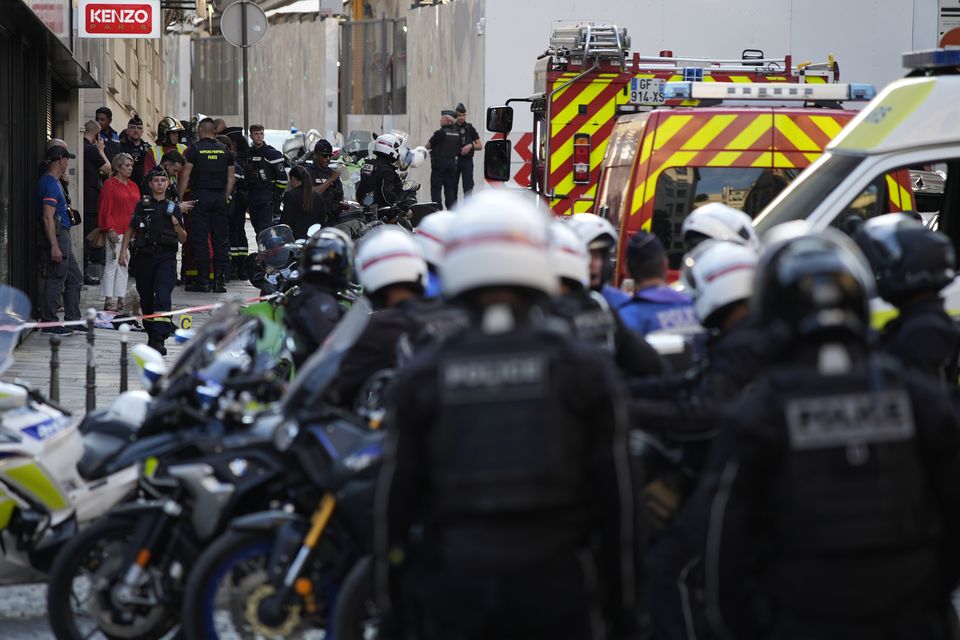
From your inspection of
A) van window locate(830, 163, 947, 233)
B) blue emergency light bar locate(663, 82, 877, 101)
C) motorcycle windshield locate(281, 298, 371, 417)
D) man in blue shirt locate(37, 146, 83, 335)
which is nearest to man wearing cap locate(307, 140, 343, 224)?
man in blue shirt locate(37, 146, 83, 335)

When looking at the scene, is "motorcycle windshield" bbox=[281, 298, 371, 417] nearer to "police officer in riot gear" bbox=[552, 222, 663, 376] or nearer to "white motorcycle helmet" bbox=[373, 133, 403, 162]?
"police officer in riot gear" bbox=[552, 222, 663, 376]

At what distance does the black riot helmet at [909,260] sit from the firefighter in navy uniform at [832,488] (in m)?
2.18

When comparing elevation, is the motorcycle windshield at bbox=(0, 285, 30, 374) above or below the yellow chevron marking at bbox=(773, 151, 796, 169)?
below

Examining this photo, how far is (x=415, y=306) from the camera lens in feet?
19.6

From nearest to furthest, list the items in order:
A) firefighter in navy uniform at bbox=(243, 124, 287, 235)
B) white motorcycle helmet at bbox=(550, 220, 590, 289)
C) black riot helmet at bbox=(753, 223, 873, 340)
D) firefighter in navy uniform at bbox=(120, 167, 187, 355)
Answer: black riot helmet at bbox=(753, 223, 873, 340) < white motorcycle helmet at bbox=(550, 220, 590, 289) < firefighter in navy uniform at bbox=(120, 167, 187, 355) < firefighter in navy uniform at bbox=(243, 124, 287, 235)

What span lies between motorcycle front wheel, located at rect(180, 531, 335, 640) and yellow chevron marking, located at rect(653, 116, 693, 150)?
564cm

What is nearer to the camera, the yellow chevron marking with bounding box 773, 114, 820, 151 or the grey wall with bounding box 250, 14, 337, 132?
the yellow chevron marking with bounding box 773, 114, 820, 151

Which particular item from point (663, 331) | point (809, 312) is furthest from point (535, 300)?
point (663, 331)

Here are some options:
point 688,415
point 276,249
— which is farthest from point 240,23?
point 688,415

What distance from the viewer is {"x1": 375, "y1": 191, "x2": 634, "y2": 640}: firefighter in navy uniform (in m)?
3.53

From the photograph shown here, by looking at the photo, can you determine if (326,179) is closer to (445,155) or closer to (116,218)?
(116,218)

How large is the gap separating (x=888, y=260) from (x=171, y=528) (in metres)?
Answer: 2.56

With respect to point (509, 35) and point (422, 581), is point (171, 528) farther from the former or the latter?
point (509, 35)

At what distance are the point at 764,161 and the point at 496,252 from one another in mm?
7182
